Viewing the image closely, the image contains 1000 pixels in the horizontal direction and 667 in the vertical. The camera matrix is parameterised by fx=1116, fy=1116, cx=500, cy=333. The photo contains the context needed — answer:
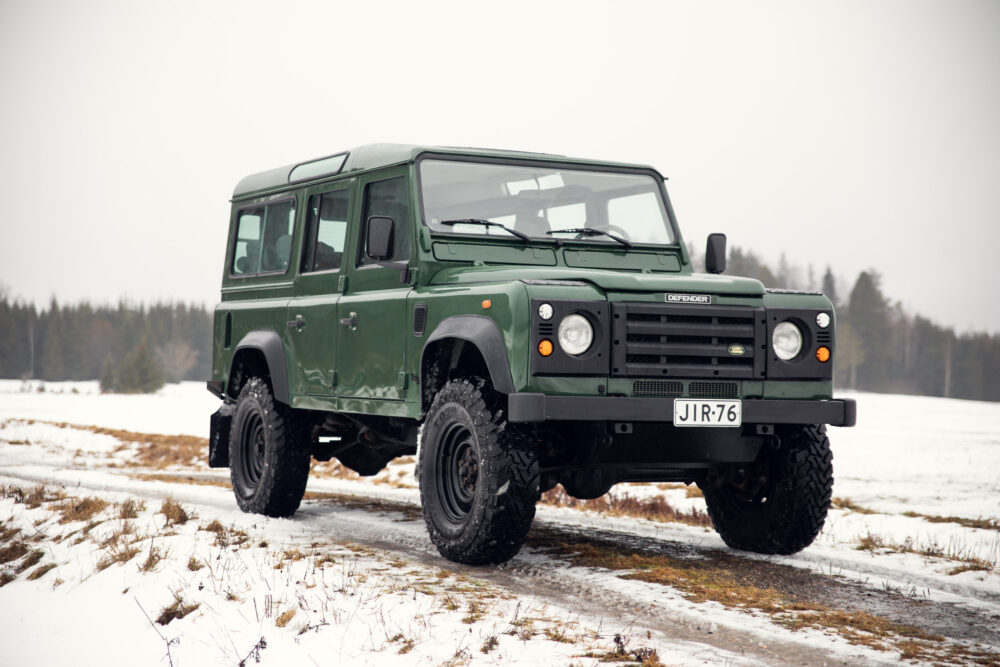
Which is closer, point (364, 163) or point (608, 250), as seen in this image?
point (608, 250)

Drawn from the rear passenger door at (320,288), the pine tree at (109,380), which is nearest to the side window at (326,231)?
the rear passenger door at (320,288)

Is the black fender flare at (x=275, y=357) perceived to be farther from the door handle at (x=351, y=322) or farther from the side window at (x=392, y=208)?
the side window at (x=392, y=208)

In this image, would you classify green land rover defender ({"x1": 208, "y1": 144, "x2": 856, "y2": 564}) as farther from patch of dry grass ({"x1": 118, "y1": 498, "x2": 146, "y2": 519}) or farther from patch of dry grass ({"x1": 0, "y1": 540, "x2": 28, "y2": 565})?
patch of dry grass ({"x1": 0, "y1": 540, "x2": 28, "y2": 565})

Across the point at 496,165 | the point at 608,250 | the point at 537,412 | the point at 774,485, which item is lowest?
the point at 774,485

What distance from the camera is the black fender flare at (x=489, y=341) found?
6348mm

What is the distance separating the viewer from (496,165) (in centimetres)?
812

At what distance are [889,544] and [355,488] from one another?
6.57 m

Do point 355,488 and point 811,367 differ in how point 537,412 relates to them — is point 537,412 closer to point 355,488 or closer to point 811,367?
point 811,367

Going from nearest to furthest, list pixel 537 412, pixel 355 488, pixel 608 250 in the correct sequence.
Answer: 1. pixel 537 412
2. pixel 608 250
3. pixel 355 488

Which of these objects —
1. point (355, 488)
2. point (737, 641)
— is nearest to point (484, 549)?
point (737, 641)

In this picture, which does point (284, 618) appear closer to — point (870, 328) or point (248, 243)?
point (248, 243)

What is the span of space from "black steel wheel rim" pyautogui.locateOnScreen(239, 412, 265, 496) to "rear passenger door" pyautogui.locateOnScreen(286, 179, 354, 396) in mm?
906

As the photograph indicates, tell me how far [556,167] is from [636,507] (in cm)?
453

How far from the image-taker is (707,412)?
6516mm
